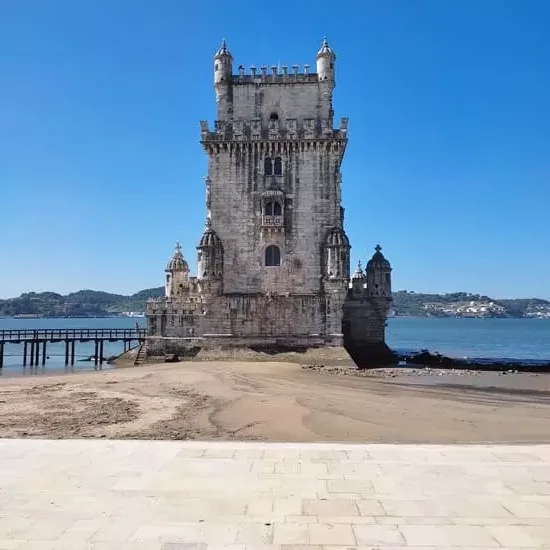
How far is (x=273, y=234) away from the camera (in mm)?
36719

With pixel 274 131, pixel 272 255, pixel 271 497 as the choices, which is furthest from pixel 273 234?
pixel 271 497

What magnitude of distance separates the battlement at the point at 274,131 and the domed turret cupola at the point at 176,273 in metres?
11.1

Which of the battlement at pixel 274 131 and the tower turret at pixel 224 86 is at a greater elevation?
the tower turret at pixel 224 86

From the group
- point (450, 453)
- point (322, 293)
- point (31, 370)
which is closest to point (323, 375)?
point (322, 293)

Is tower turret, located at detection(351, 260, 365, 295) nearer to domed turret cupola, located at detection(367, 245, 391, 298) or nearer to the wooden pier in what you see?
domed turret cupola, located at detection(367, 245, 391, 298)

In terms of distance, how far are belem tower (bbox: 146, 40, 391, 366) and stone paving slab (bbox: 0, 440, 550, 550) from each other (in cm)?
2448

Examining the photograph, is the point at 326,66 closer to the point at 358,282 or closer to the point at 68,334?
the point at 358,282

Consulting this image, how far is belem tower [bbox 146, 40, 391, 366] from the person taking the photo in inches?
1431

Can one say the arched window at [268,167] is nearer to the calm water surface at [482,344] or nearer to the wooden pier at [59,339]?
the wooden pier at [59,339]

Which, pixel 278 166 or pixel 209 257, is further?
pixel 278 166

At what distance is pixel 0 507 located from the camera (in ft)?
26.4

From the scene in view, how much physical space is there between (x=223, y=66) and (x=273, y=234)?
12.1 metres

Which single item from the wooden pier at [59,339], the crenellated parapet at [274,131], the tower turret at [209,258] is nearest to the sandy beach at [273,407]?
the tower turret at [209,258]

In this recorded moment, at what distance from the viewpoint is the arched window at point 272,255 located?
36.9m
